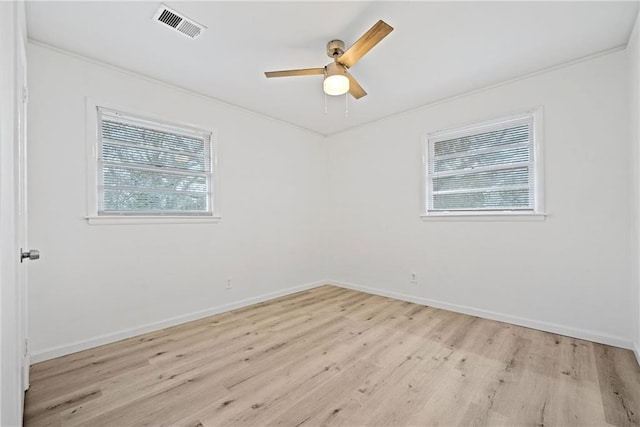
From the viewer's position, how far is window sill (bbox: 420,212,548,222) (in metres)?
2.87

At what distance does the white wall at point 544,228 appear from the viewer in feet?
8.16

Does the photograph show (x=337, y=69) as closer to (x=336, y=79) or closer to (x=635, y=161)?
(x=336, y=79)

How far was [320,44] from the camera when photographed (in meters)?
2.36

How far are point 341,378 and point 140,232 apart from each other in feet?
7.46

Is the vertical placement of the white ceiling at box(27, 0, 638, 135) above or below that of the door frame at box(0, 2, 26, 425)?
above

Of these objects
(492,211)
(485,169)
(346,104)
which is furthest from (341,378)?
(346,104)

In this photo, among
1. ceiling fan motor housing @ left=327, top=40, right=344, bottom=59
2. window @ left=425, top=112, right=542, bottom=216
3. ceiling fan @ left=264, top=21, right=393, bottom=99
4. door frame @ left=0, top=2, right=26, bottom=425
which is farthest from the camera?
window @ left=425, top=112, right=542, bottom=216

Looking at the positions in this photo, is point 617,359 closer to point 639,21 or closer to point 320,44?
point 639,21

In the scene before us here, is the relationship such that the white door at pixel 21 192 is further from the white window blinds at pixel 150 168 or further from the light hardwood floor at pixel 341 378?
the white window blinds at pixel 150 168

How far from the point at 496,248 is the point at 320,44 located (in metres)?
2.67

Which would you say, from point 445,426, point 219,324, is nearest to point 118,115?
point 219,324

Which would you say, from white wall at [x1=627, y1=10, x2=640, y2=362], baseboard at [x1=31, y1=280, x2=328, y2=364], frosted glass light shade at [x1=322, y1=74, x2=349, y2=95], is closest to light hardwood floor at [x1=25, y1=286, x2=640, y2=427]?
baseboard at [x1=31, y1=280, x2=328, y2=364]

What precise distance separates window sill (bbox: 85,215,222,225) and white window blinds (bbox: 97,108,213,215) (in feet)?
0.20

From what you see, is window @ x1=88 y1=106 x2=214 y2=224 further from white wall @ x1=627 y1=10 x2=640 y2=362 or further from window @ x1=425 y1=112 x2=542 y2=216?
white wall @ x1=627 y1=10 x2=640 y2=362
